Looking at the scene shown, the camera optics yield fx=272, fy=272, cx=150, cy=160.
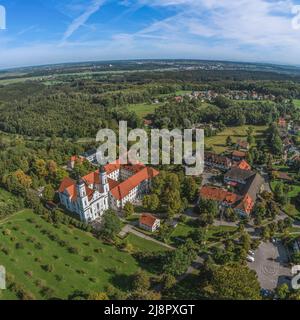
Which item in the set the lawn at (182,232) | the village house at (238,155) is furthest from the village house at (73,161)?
the village house at (238,155)

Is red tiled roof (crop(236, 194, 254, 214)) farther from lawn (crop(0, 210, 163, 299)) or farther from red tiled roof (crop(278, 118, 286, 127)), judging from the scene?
red tiled roof (crop(278, 118, 286, 127))

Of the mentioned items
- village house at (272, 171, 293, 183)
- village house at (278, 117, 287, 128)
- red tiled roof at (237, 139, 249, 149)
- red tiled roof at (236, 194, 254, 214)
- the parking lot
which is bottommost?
the parking lot

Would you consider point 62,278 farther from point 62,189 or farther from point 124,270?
point 62,189

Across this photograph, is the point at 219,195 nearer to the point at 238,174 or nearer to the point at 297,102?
the point at 238,174

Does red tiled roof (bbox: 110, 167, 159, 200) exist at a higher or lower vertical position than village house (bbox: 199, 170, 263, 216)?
higher

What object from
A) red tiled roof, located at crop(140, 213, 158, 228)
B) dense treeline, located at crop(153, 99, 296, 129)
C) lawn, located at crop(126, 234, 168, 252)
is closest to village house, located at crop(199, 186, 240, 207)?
red tiled roof, located at crop(140, 213, 158, 228)

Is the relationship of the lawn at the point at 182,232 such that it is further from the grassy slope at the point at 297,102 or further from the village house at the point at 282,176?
the grassy slope at the point at 297,102

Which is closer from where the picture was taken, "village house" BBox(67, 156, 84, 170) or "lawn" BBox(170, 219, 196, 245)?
"lawn" BBox(170, 219, 196, 245)
